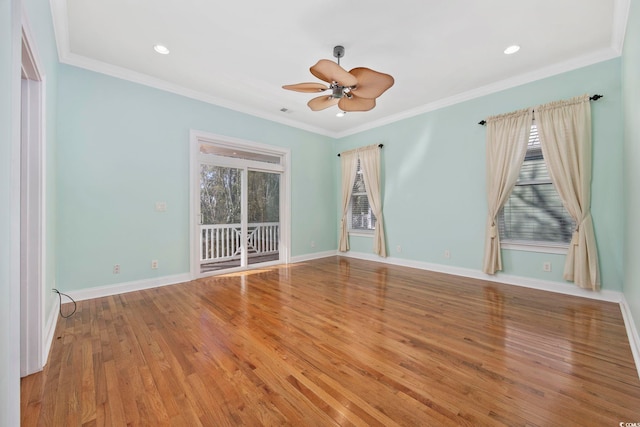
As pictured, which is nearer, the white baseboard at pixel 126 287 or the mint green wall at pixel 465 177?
the mint green wall at pixel 465 177

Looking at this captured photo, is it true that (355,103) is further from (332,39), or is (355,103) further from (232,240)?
(232,240)

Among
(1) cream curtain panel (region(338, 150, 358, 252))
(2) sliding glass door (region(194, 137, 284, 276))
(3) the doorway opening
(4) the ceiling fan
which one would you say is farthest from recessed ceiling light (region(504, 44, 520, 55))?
(3) the doorway opening

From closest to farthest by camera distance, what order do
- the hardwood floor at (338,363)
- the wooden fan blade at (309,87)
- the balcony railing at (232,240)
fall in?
the hardwood floor at (338,363), the wooden fan blade at (309,87), the balcony railing at (232,240)

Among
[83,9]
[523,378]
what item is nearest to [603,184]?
[523,378]

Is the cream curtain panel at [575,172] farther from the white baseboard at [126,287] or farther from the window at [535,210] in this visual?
the white baseboard at [126,287]

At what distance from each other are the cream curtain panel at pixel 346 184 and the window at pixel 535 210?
2873mm

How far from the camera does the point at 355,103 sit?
3051 millimetres

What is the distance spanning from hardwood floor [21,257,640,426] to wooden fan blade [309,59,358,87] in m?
2.33

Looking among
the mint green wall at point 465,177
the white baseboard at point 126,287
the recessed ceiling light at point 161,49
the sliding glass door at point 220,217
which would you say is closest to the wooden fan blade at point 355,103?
the mint green wall at point 465,177

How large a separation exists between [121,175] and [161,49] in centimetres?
164

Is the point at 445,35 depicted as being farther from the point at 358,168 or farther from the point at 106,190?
the point at 106,190

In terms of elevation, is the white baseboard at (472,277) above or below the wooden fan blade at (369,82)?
below

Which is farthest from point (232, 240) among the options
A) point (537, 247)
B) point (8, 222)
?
point (537, 247)

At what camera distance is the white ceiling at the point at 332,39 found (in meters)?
2.38
